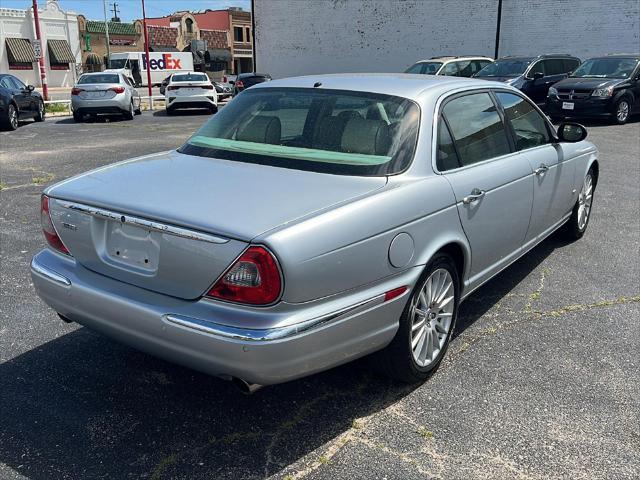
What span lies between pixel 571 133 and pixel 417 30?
26632 mm

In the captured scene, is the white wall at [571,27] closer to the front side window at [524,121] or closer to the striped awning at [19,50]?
the front side window at [524,121]

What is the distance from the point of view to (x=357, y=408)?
3.20 m

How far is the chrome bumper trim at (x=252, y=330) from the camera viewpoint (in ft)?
8.27

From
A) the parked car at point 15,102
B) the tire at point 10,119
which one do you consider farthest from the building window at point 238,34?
the tire at point 10,119

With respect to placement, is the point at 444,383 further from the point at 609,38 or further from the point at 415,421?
the point at 609,38

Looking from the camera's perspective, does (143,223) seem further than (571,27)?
No

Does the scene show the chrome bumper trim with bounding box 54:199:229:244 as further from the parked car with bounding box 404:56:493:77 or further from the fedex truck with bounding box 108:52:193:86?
the fedex truck with bounding box 108:52:193:86

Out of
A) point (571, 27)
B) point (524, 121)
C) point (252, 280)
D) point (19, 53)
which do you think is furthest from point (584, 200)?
point (19, 53)

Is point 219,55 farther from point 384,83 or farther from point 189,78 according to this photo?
point 384,83

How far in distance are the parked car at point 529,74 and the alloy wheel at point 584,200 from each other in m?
12.3

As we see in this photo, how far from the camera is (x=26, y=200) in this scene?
759cm

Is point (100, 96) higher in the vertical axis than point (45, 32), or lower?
lower

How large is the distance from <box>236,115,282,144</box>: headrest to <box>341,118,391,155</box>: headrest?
0.48 metres

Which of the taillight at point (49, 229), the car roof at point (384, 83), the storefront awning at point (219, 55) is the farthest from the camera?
the storefront awning at point (219, 55)
